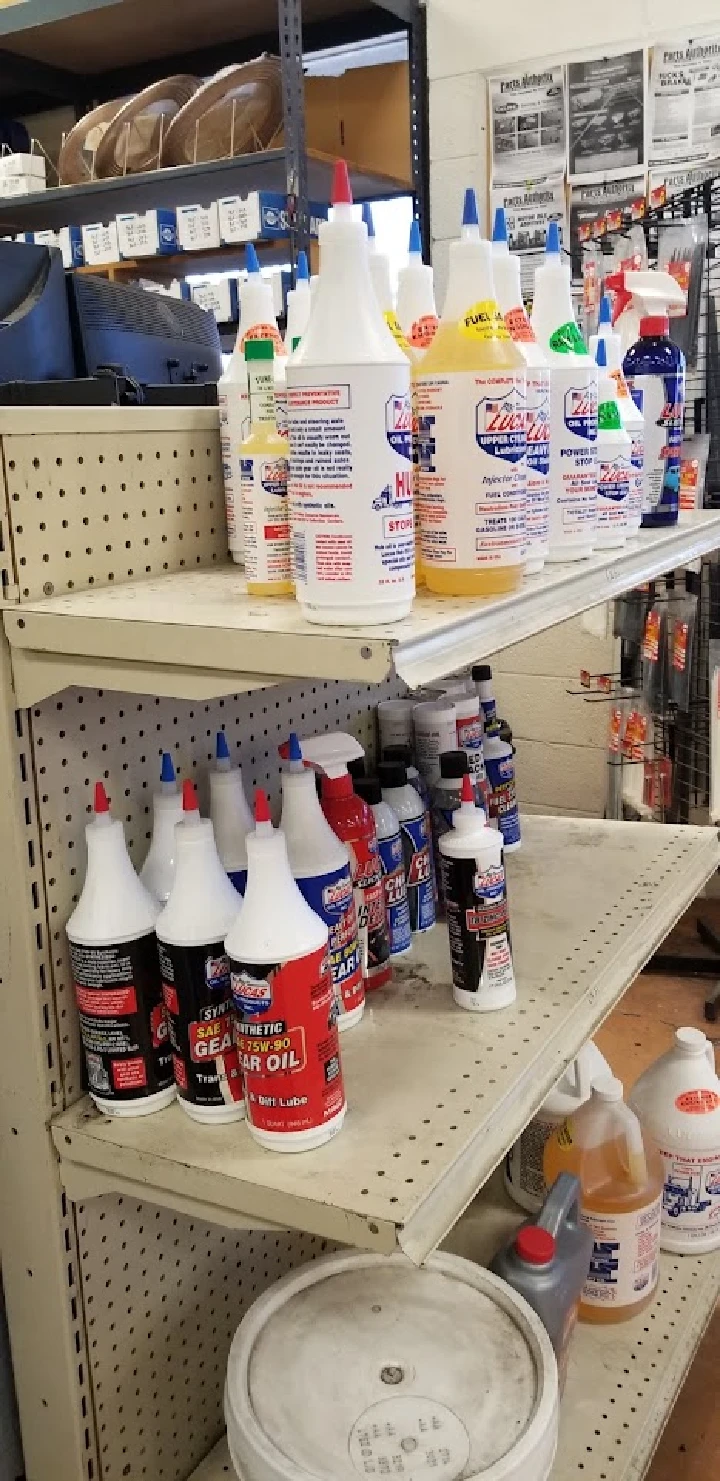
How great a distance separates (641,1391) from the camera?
4.79ft

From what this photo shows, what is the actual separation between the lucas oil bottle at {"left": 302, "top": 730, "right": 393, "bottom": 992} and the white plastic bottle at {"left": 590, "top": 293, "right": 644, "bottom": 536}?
0.46 meters

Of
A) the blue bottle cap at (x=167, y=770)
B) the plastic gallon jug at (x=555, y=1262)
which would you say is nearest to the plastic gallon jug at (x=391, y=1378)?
the plastic gallon jug at (x=555, y=1262)

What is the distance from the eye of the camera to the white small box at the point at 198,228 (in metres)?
3.02

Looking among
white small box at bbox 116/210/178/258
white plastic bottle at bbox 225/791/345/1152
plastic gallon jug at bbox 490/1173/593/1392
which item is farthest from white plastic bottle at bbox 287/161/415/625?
white small box at bbox 116/210/178/258

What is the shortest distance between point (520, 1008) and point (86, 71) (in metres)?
3.45

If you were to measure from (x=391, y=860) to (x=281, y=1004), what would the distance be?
0.44 meters

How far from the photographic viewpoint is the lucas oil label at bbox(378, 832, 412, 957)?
1363mm

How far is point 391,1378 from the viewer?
120 cm

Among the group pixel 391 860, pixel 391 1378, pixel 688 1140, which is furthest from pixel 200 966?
pixel 688 1140

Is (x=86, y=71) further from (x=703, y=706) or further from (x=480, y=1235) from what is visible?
(x=480, y=1235)

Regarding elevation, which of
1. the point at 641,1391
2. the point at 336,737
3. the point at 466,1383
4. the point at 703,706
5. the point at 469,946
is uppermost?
the point at 336,737

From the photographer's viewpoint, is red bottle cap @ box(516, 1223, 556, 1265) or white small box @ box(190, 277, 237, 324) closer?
A: red bottle cap @ box(516, 1223, 556, 1265)

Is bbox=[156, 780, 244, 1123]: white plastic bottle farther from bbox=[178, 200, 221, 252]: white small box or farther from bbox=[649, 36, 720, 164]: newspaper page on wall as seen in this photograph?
bbox=[649, 36, 720, 164]: newspaper page on wall

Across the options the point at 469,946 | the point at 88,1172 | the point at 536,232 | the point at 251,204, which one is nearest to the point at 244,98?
the point at 251,204
